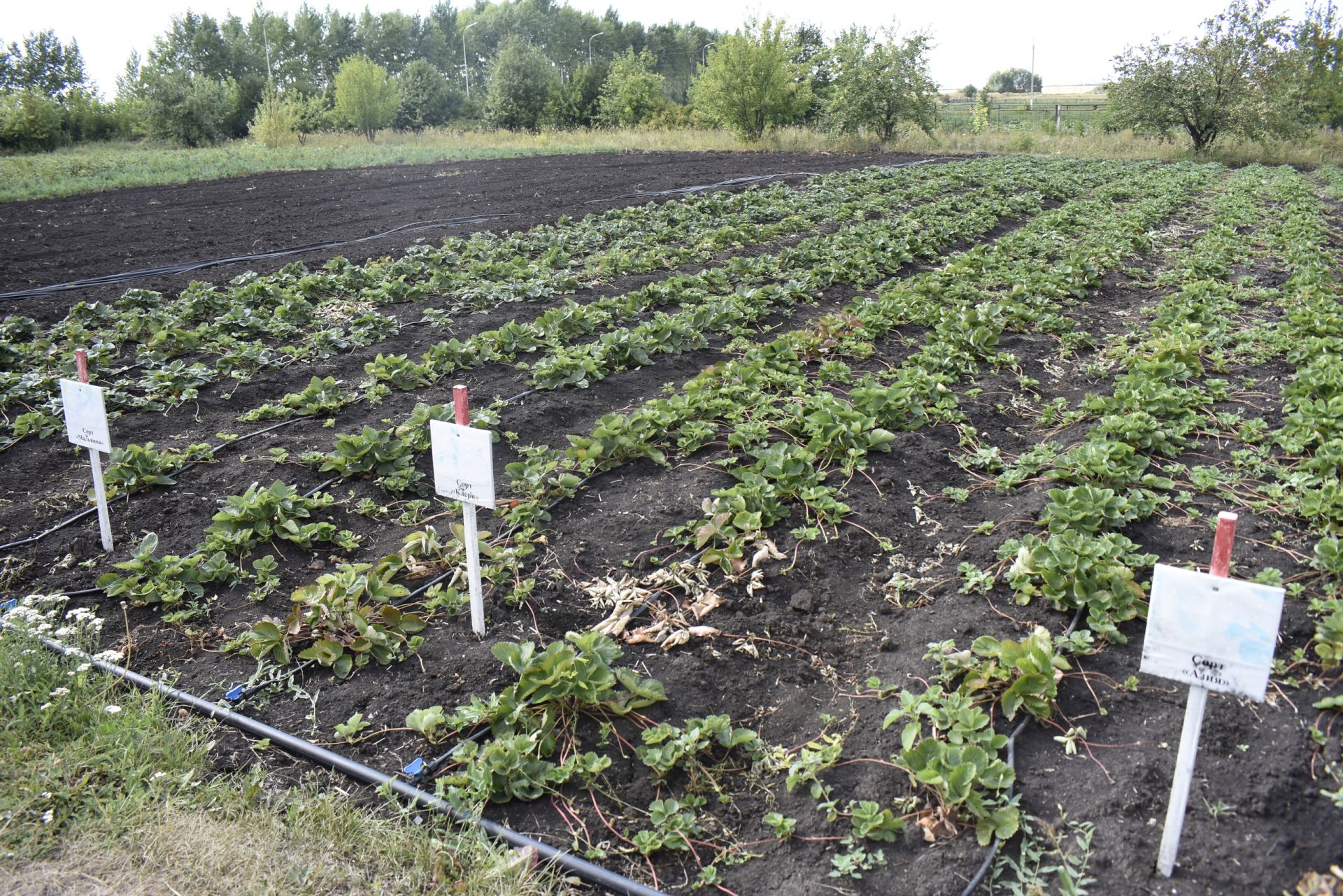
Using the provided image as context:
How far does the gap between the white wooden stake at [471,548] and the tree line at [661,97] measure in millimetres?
36259

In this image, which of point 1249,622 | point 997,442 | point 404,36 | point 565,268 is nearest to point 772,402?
point 997,442

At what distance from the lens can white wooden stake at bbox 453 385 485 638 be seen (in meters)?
3.57

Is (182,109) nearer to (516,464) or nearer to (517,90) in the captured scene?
(517,90)

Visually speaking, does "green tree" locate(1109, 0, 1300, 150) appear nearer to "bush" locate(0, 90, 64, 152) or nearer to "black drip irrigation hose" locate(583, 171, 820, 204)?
"black drip irrigation hose" locate(583, 171, 820, 204)

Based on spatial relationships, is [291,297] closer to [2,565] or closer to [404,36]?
[2,565]

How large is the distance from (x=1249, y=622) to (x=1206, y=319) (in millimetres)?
7210

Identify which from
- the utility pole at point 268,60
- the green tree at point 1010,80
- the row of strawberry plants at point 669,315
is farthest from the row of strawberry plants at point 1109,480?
the green tree at point 1010,80

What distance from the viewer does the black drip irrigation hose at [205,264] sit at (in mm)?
9664

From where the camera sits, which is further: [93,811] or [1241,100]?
[1241,100]

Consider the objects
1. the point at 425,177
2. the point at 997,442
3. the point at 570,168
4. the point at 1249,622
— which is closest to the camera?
the point at 1249,622

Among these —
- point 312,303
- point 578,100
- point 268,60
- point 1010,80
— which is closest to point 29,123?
point 268,60

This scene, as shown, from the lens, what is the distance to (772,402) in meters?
6.24

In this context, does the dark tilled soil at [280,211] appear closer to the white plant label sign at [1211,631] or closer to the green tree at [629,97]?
the white plant label sign at [1211,631]

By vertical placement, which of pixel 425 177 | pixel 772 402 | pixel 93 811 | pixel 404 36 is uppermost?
pixel 404 36
